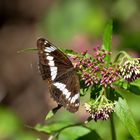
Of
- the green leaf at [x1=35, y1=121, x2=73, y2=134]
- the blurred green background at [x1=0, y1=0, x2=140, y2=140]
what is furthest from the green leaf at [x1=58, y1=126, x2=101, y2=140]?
the blurred green background at [x1=0, y1=0, x2=140, y2=140]

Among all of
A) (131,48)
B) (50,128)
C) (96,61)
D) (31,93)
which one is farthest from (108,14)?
(96,61)

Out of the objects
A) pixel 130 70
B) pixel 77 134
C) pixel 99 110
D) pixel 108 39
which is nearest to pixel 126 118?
pixel 99 110

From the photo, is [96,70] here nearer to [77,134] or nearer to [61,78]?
[61,78]

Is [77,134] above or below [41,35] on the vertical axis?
above

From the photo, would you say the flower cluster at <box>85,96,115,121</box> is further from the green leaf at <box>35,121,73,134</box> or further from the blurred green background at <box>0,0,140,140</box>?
the blurred green background at <box>0,0,140,140</box>

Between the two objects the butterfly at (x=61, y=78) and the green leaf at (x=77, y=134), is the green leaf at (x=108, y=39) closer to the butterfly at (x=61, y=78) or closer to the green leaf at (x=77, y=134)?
the butterfly at (x=61, y=78)

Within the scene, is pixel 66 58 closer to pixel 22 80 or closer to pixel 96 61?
pixel 96 61
